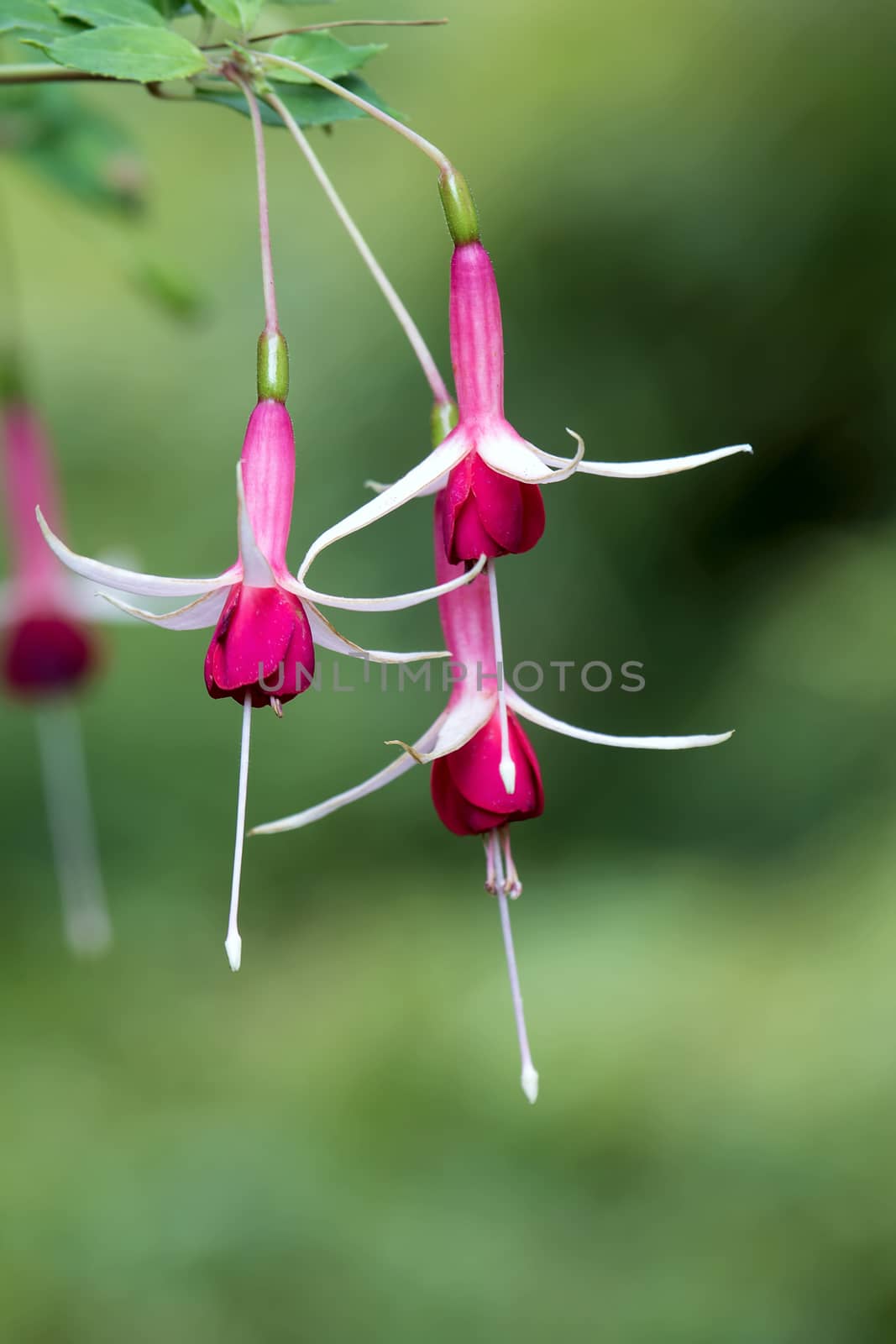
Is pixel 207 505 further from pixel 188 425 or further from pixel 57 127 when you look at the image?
pixel 57 127

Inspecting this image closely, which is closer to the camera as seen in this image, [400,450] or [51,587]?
[51,587]

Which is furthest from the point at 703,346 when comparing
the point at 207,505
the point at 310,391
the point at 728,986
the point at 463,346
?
the point at 463,346

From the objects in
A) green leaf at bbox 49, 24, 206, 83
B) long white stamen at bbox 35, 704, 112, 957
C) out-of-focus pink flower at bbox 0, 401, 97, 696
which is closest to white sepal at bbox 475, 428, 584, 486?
green leaf at bbox 49, 24, 206, 83

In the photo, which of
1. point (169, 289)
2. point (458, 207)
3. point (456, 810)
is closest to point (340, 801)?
point (456, 810)

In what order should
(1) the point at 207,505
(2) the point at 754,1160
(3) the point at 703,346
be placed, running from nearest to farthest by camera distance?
(2) the point at 754,1160 → (3) the point at 703,346 → (1) the point at 207,505

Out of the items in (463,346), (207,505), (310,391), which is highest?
(463,346)

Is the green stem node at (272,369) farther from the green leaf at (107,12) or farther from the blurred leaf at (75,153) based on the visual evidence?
the blurred leaf at (75,153)

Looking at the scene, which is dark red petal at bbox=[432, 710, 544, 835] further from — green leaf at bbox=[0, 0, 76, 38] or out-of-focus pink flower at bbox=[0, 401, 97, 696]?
out-of-focus pink flower at bbox=[0, 401, 97, 696]
